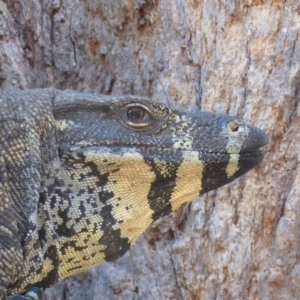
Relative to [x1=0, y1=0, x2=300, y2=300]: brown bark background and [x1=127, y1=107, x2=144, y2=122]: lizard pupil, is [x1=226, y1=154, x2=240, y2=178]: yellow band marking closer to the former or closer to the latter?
[x1=127, y1=107, x2=144, y2=122]: lizard pupil

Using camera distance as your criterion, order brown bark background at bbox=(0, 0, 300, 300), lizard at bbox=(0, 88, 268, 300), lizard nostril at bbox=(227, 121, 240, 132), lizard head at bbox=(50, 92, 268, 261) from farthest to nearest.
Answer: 1. brown bark background at bbox=(0, 0, 300, 300)
2. lizard nostril at bbox=(227, 121, 240, 132)
3. lizard head at bbox=(50, 92, 268, 261)
4. lizard at bbox=(0, 88, 268, 300)

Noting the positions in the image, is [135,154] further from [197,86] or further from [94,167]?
[197,86]

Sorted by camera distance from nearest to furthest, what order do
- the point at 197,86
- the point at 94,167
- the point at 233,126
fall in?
the point at 94,167
the point at 233,126
the point at 197,86

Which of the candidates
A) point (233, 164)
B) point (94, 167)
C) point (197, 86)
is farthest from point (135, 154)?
point (197, 86)

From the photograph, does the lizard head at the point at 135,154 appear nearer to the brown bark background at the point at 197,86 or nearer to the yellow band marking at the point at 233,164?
the yellow band marking at the point at 233,164

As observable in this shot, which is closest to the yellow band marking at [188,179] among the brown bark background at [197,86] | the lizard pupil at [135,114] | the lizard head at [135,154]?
the lizard head at [135,154]

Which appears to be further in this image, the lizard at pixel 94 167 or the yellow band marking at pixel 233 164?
the yellow band marking at pixel 233 164

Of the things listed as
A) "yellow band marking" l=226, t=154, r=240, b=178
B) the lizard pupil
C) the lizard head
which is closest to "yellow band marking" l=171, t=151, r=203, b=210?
the lizard head
